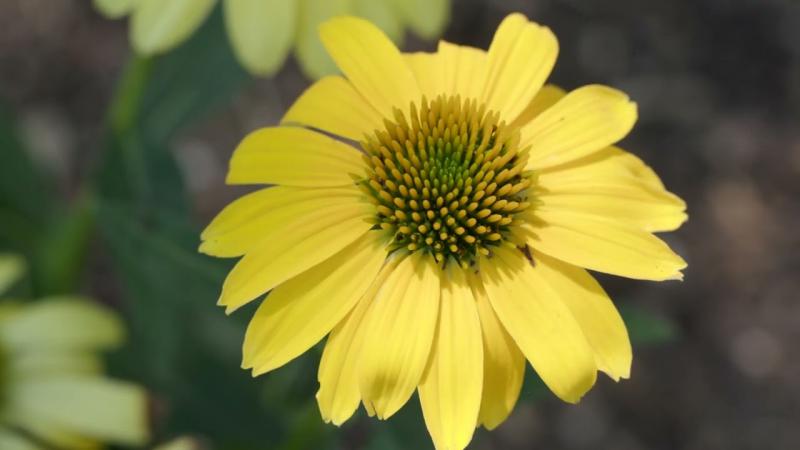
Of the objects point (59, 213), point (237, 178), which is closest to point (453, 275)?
point (237, 178)

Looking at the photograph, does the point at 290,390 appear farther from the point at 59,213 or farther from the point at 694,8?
the point at 694,8

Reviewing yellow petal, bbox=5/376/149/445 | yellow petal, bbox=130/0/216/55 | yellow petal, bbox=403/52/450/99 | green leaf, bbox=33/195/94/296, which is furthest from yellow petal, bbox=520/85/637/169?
green leaf, bbox=33/195/94/296

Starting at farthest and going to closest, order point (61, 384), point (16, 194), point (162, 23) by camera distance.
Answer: point (16, 194), point (61, 384), point (162, 23)

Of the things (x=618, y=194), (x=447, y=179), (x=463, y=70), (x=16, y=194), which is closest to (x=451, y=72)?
(x=463, y=70)

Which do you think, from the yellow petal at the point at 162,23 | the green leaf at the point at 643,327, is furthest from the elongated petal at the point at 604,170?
the yellow petal at the point at 162,23

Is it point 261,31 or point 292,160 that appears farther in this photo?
point 261,31

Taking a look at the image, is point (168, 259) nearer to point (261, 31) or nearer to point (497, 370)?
point (261, 31)

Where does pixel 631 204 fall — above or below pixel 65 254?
above

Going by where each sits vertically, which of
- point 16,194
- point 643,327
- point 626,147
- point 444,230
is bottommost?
point 626,147

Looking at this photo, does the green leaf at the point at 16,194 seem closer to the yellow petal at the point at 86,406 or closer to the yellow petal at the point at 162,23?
the yellow petal at the point at 86,406
